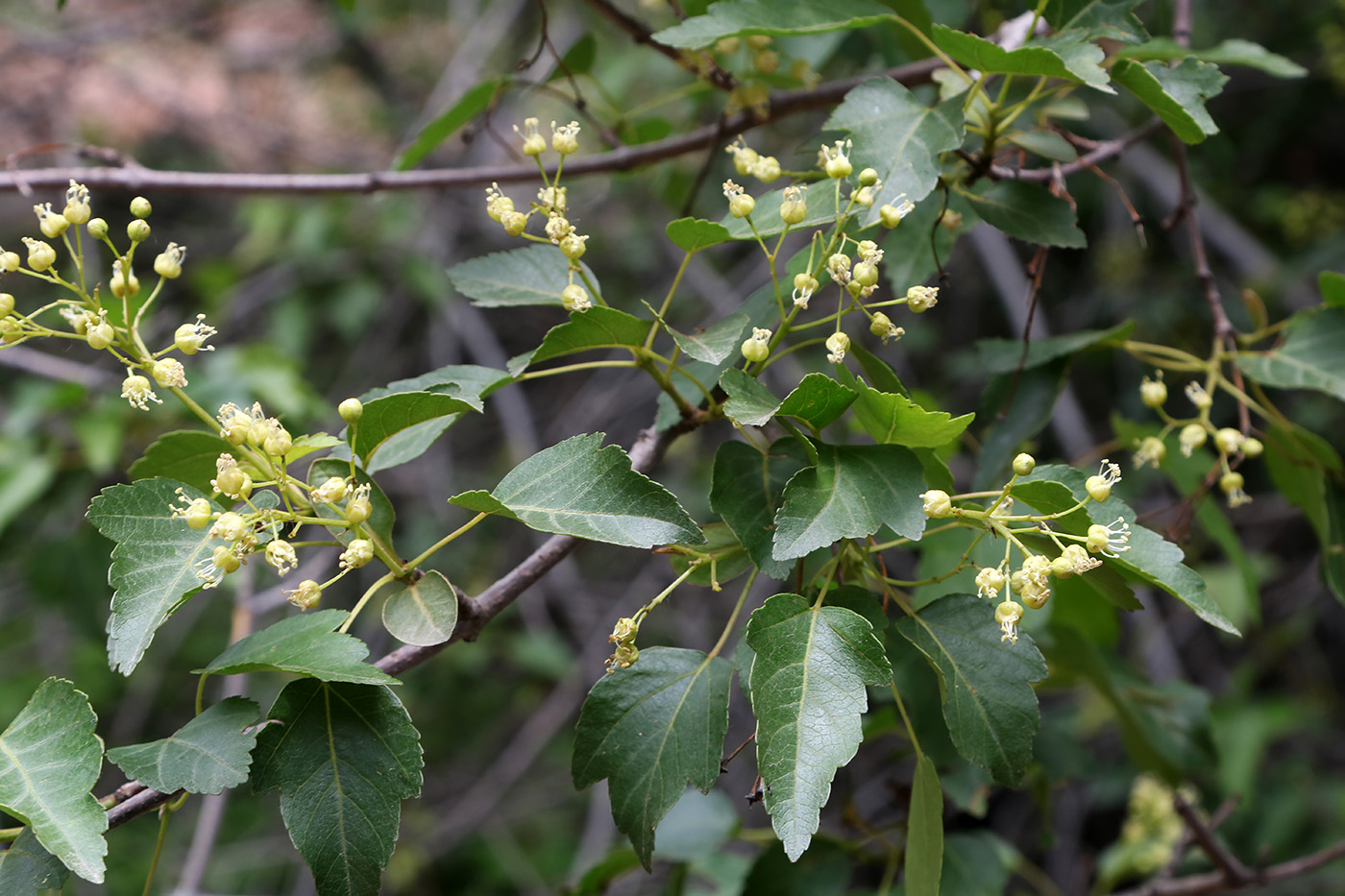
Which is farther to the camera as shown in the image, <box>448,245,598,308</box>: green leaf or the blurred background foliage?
the blurred background foliage

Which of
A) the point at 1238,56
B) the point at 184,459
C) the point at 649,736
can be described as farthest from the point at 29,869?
the point at 1238,56

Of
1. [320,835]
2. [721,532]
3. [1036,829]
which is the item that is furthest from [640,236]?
[320,835]

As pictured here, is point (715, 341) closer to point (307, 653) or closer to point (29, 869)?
point (307, 653)

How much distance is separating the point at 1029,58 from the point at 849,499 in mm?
471

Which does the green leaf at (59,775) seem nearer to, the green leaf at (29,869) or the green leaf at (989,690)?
the green leaf at (29,869)

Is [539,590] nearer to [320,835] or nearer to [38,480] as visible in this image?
[38,480]

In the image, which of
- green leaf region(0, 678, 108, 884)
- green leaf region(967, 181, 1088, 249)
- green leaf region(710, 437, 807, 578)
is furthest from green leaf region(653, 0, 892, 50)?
green leaf region(0, 678, 108, 884)

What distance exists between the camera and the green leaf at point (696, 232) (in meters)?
0.80

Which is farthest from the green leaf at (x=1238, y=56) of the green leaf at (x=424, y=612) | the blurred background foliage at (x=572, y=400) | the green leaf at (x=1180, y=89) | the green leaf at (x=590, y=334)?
the green leaf at (x=424, y=612)

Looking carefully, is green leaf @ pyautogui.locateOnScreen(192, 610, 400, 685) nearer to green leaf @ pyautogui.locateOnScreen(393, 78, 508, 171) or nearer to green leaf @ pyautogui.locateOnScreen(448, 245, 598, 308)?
green leaf @ pyautogui.locateOnScreen(448, 245, 598, 308)

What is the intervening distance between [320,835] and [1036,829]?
7.86 feet

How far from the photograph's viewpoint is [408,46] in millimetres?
4438

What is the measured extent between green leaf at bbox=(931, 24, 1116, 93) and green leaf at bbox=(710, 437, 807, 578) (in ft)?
1.39

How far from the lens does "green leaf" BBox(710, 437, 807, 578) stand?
81 centimetres
